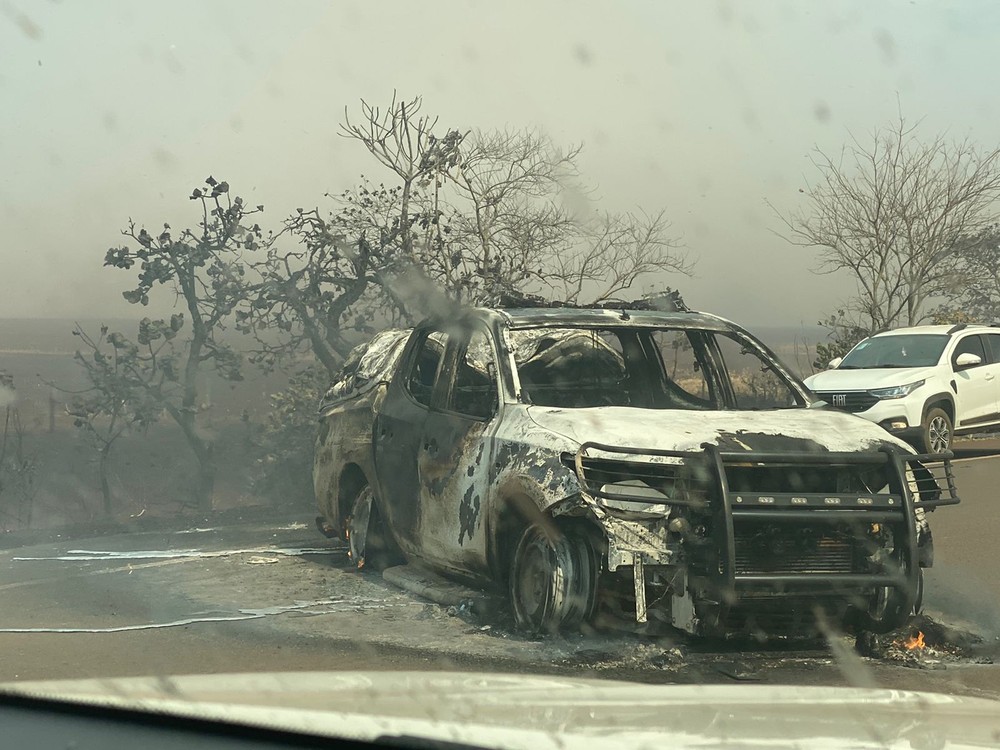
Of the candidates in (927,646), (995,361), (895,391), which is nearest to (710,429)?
(927,646)

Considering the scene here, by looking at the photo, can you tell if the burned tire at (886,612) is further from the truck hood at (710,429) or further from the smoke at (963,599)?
the smoke at (963,599)

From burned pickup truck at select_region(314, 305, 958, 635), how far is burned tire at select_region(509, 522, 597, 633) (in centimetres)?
1

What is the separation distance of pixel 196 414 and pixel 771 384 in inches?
638

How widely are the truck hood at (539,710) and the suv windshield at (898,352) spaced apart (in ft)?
45.1

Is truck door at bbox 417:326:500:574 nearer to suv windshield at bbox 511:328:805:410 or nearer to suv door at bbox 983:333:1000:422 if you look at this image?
suv windshield at bbox 511:328:805:410

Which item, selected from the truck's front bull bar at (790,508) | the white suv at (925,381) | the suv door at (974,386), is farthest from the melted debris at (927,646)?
the suv door at (974,386)

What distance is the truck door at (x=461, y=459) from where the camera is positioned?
6.85m

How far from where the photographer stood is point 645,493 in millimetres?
6016

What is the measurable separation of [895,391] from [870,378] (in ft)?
1.36

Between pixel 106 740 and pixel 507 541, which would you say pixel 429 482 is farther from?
pixel 106 740

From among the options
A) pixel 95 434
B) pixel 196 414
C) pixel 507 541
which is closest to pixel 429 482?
pixel 507 541

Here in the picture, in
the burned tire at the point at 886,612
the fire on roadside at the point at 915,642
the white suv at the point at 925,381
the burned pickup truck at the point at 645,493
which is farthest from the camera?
the white suv at the point at 925,381

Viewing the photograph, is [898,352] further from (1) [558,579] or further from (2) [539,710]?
(2) [539,710]

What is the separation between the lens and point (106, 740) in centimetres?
308
